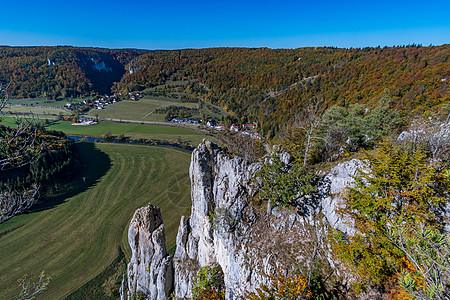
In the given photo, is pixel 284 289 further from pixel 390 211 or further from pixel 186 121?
pixel 186 121

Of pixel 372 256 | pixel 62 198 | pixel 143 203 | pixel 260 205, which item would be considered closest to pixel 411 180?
pixel 372 256

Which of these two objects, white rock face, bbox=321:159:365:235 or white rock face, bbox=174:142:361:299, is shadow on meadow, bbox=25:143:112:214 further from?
white rock face, bbox=321:159:365:235

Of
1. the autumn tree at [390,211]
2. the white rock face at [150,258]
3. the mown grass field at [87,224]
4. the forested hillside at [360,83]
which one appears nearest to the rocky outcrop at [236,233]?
the white rock face at [150,258]

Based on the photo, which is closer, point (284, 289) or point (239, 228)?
point (284, 289)

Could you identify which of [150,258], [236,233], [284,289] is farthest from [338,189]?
[150,258]

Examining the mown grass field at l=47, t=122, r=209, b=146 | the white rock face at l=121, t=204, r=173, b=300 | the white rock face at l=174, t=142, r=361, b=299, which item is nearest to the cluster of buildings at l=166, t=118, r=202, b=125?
the mown grass field at l=47, t=122, r=209, b=146

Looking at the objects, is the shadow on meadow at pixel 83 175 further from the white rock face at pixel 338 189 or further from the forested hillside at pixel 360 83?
the forested hillside at pixel 360 83
